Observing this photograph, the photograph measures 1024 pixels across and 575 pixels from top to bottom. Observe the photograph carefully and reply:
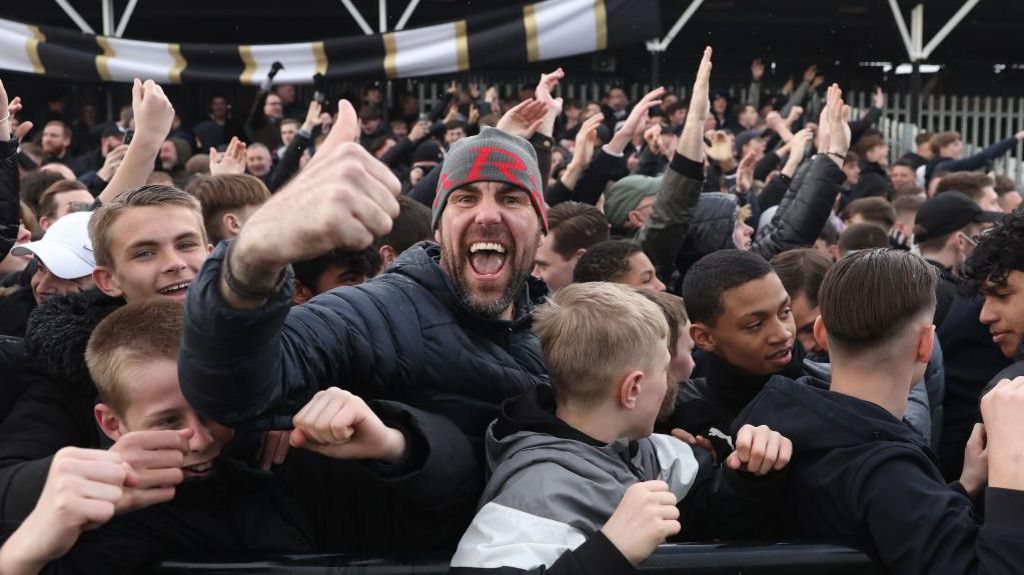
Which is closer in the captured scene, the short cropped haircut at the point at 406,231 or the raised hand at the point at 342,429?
the raised hand at the point at 342,429

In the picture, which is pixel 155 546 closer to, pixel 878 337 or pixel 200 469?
pixel 200 469

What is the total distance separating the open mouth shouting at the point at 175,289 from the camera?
9.78 feet

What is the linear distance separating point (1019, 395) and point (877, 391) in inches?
13.8

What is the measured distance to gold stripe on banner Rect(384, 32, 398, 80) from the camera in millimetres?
12402

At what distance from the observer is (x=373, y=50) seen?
41.0 ft

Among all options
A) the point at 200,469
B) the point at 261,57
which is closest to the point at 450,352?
the point at 200,469

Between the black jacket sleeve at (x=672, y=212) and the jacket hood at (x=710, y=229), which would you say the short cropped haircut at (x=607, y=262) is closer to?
the black jacket sleeve at (x=672, y=212)

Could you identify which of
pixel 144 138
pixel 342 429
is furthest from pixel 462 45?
pixel 342 429

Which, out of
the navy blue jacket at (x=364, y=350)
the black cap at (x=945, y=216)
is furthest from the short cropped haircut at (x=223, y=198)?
the black cap at (x=945, y=216)

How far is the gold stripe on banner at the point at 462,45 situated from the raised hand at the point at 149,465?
1039 cm

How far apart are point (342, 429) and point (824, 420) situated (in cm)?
105

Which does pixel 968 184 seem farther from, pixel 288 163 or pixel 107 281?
pixel 107 281

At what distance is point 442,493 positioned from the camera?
7.53 ft

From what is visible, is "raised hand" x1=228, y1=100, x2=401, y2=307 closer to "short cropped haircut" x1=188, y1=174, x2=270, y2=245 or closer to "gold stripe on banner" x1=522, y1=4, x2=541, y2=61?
"short cropped haircut" x1=188, y1=174, x2=270, y2=245
